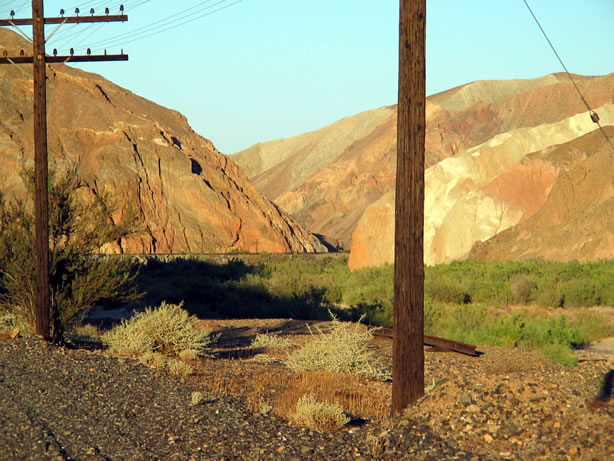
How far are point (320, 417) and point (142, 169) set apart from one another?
57009 millimetres

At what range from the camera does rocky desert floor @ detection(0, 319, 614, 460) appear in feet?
23.3

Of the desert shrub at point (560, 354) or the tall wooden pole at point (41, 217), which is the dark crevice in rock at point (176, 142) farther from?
the desert shrub at point (560, 354)

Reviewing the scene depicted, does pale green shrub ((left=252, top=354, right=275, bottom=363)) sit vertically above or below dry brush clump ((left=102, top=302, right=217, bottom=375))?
below

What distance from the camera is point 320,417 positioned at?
850 cm

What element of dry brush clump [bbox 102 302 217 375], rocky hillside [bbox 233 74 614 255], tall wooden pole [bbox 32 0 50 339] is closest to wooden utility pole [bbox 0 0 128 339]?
tall wooden pole [bbox 32 0 50 339]

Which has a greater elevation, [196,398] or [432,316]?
[196,398]

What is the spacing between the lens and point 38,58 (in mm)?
15008

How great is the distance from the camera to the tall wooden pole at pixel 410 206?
26.1 feet

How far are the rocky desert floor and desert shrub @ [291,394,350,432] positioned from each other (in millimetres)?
149

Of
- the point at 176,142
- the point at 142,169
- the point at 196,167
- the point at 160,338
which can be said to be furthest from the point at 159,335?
the point at 176,142

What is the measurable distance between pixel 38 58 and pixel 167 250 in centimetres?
4455

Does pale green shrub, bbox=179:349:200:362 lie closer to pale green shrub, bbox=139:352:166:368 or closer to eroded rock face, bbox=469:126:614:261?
pale green shrub, bbox=139:352:166:368

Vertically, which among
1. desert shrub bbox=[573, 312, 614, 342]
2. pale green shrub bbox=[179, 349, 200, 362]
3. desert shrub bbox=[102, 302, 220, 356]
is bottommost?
desert shrub bbox=[573, 312, 614, 342]

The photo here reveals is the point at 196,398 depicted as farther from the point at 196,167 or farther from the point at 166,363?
the point at 196,167
